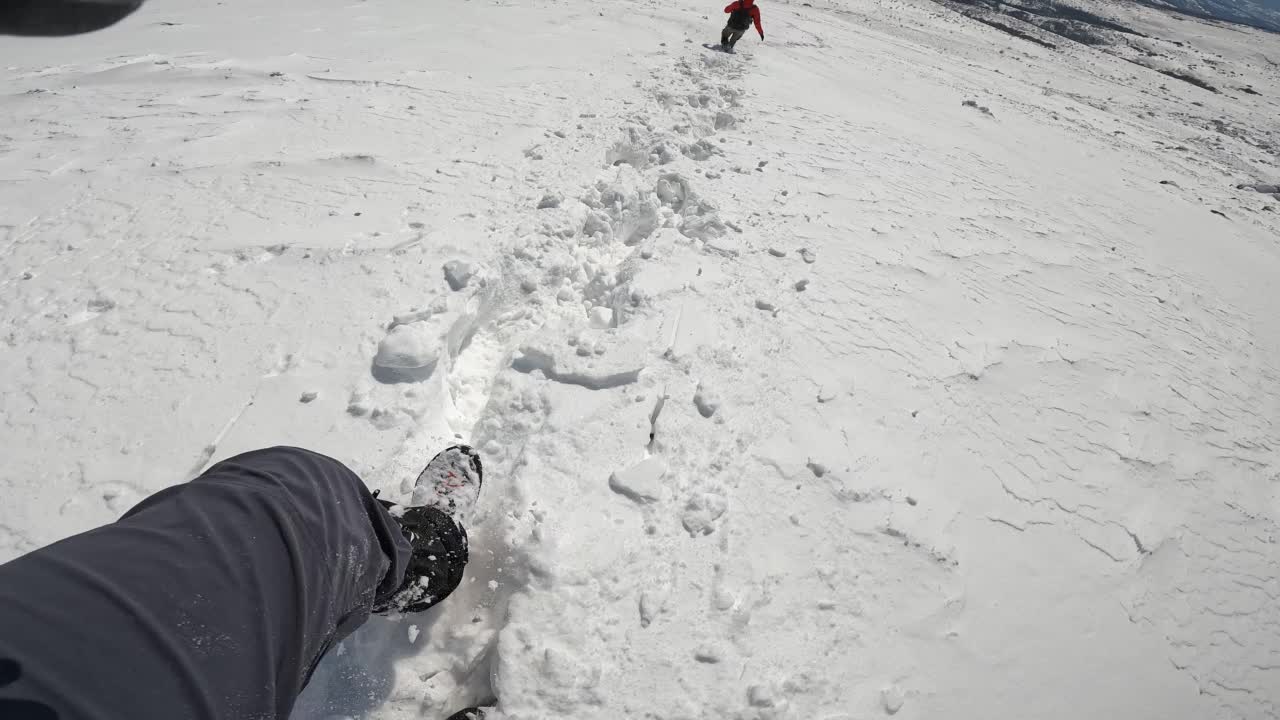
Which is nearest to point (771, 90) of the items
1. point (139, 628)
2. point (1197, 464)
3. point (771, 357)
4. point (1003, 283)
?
point (1003, 283)

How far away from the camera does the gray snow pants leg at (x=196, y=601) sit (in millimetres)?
769

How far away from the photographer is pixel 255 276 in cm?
244

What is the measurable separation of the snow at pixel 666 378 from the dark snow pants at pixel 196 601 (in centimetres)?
54

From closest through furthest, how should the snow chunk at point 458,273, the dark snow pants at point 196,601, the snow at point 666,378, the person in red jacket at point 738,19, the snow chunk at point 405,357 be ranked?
the dark snow pants at point 196,601 < the snow at point 666,378 < the snow chunk at point 405,357 < the snow chunk at point 458,273 < the person in red jacket at point 738,19

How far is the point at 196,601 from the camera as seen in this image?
36.7 inches

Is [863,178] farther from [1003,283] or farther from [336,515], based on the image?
[336,515]

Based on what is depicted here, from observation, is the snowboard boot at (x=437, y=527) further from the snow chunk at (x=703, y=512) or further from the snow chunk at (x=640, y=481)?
the snow chunk at (x=703, y=512)

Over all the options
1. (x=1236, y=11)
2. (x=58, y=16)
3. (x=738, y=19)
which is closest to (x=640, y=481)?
(x=738, y=19)

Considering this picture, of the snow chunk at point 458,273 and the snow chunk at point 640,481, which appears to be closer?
the snow chunk at point 640,481

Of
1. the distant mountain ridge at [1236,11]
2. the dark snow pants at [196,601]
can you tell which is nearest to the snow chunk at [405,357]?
the dark snow pants at [196,601]

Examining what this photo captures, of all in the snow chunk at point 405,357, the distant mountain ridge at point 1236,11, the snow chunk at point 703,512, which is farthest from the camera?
the distant mountain ridge at point 1236,11

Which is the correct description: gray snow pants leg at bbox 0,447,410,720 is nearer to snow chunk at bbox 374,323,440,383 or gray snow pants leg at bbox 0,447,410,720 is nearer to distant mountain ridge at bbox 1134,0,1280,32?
snow chunk at bbox 374,323,440,383

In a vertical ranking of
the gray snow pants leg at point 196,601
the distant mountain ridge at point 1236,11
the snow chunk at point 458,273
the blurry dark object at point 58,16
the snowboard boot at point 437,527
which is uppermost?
the distant mountain ridge at point 1236,11

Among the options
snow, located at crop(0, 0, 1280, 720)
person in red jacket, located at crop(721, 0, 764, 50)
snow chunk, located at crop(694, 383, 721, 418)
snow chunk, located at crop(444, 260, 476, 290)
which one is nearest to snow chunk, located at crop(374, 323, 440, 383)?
snow, located at crop(0, 0, 1280, 720)
